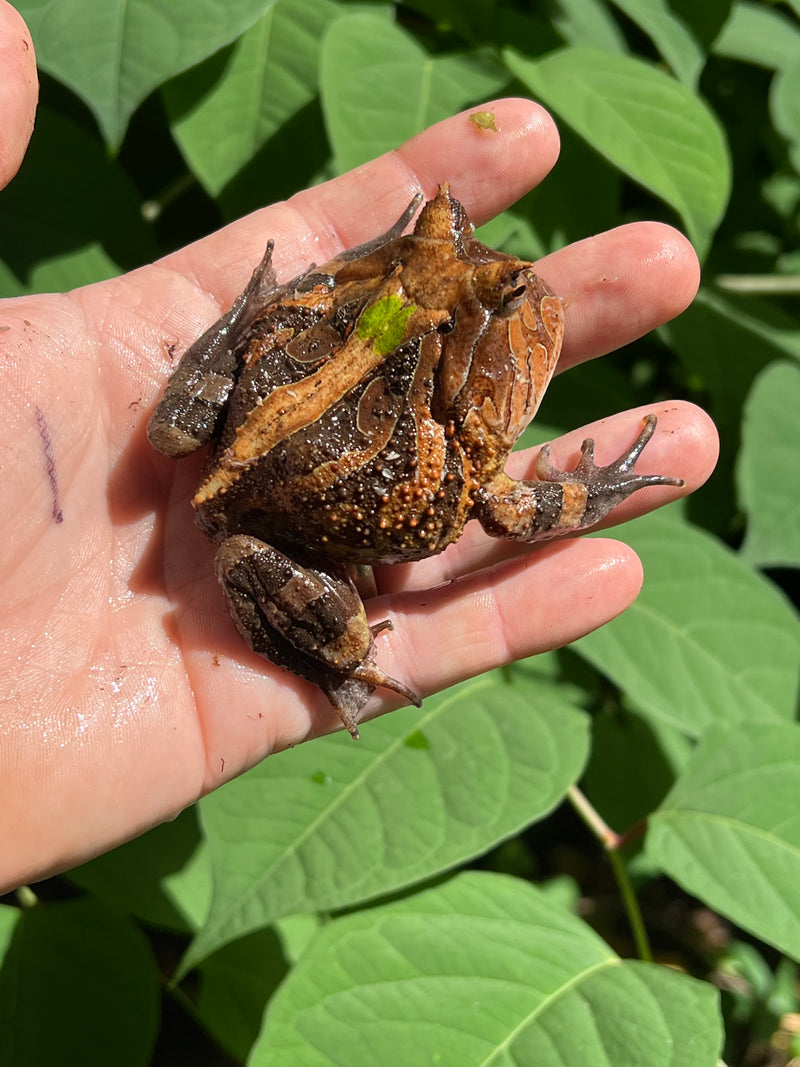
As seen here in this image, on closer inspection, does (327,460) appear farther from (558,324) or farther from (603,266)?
(603,266)

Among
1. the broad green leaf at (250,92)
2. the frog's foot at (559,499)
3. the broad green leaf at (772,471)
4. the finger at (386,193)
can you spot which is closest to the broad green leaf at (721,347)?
the broad green leaf at (772,471)

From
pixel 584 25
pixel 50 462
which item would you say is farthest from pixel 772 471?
pixel 50 462

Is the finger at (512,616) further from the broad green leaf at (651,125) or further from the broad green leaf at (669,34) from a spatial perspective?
the broad green leaf at (669,34)

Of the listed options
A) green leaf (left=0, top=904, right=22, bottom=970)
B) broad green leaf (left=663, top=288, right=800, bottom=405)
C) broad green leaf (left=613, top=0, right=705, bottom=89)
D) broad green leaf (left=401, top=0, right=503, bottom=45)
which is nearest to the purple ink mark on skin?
green leaf (left=0, top=904, right=22, bottom=970)

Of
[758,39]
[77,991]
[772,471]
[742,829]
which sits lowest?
[742,829]

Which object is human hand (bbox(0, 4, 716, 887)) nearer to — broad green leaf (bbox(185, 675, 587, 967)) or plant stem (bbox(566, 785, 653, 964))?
broad green leaf (bbox(185, 675, 587, 967))

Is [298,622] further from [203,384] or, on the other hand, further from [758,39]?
[758,39]
